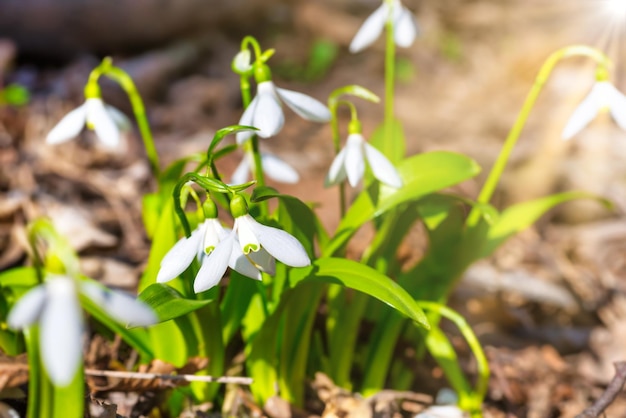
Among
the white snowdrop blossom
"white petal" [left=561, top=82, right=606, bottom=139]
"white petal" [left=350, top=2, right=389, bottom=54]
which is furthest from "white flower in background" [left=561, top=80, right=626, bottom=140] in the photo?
the white snowdrop blossom

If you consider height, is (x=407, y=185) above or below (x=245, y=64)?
below

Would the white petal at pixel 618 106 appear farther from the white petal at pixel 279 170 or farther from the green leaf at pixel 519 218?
the white petal at pixel 279 170

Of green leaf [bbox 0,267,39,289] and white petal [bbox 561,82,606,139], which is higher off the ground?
white petal [bbox 561,82,606,139]

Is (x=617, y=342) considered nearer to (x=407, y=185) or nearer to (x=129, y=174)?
(x=407, y=185)

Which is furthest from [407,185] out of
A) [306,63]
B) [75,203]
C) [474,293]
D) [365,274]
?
[306,63]

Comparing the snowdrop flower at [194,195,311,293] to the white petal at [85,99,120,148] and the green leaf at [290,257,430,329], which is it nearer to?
the green leaf at [290,257,430,329]
